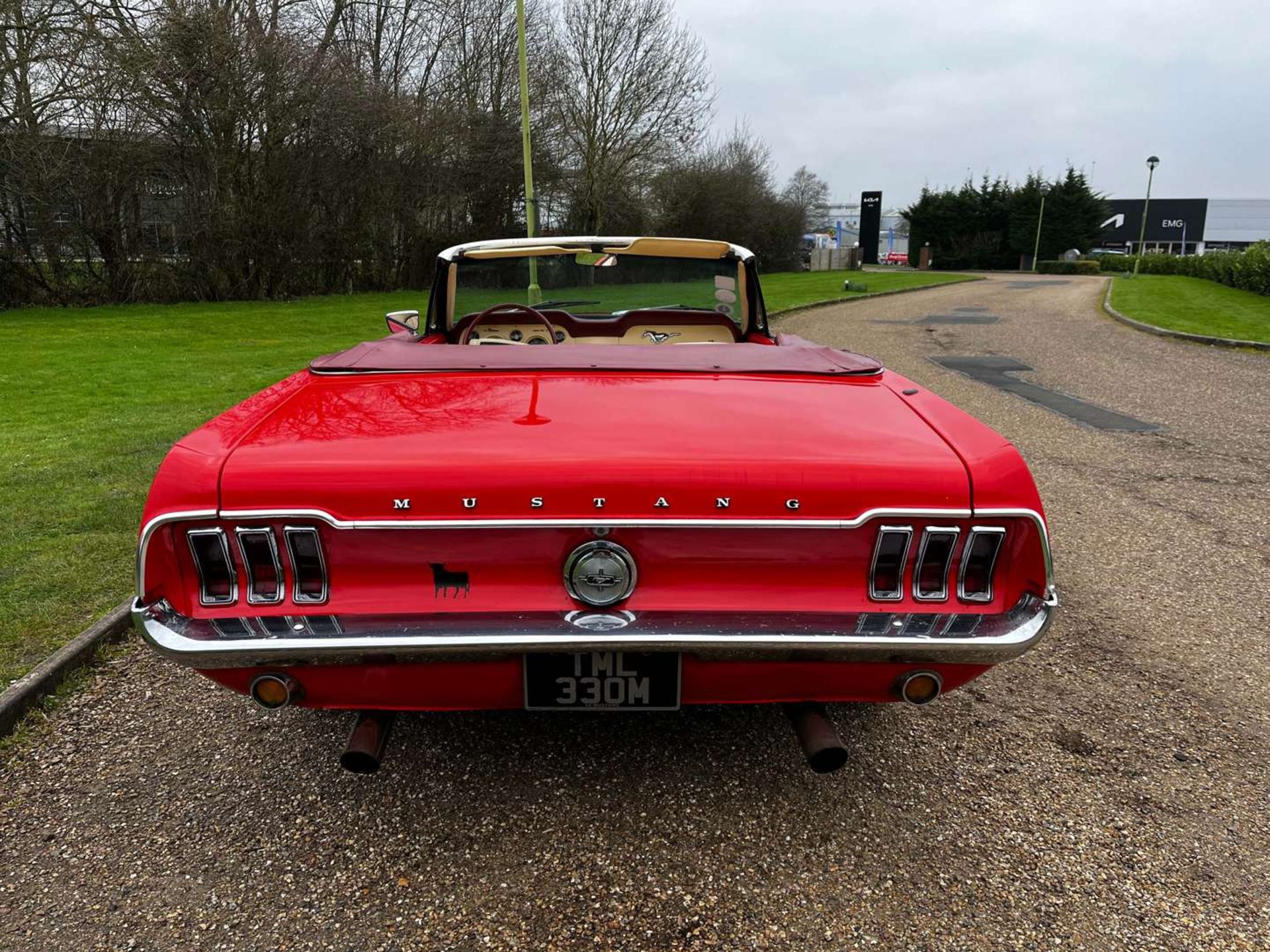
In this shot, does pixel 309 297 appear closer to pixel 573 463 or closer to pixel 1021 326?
pixel 1021 326

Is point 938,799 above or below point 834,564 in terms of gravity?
below

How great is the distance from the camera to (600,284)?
3750mm

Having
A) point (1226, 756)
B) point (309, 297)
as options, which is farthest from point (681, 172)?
point (1226, 756)

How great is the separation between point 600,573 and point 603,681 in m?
0.26

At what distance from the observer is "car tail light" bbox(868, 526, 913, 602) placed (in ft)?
6.27

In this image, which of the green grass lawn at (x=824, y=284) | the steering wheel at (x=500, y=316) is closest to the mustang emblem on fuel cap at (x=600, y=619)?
the steering wheel at (x=500, y=316)

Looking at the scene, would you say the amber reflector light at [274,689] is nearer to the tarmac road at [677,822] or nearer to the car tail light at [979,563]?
the tarmac road at [677,822]

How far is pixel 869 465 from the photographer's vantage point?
1911 millimetres

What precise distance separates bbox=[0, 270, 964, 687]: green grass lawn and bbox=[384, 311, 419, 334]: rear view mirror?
117 centimetres

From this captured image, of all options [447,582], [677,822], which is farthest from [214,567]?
[677,822]

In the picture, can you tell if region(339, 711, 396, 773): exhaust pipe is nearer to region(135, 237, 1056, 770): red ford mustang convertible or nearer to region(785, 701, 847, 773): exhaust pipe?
region(135, 237, 1056, 770): red ford mustang convertible

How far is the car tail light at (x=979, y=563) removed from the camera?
1.93 m

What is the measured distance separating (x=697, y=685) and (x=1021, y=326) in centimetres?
1598

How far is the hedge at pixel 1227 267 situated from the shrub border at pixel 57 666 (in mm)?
23910
